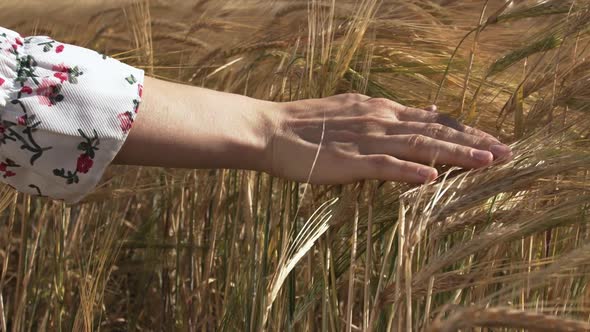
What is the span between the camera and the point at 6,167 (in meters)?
1.02

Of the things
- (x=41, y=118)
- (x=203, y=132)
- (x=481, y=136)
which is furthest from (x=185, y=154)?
(x=481, y=136)

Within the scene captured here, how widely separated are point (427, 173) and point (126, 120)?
12.4 inches

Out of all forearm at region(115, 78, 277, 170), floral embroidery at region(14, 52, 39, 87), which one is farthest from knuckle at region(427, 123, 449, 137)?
floral embroidery at region(14, 52, 39, 87)

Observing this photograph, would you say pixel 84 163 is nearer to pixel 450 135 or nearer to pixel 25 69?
pixel 25 69

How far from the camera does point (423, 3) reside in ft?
4.56

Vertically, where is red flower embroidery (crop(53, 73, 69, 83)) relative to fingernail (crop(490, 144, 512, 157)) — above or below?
above

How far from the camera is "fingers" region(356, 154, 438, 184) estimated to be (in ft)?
3.28

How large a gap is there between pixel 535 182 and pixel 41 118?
49 centimetres

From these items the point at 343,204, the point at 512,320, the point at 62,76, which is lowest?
the point at 512,320

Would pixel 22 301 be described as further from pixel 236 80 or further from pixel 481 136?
pixel 481 136

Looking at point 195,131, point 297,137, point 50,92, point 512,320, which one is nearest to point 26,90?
point 50,92

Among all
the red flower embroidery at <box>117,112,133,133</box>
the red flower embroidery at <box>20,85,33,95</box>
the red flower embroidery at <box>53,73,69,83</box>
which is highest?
the red flower embroidery at <box>53,73,69,83</box>

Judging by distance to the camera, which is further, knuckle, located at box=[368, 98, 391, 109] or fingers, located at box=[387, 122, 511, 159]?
knuckle, located at box=[368, 98, 391, 109]

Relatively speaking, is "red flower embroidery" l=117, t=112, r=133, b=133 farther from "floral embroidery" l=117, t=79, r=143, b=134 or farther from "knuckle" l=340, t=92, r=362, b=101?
"knuckle" l=340, t=92, r=362, b=101
